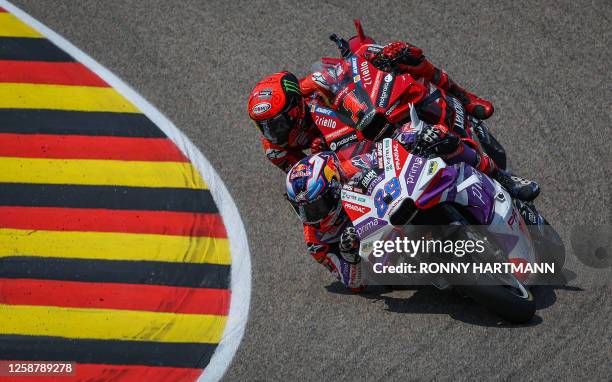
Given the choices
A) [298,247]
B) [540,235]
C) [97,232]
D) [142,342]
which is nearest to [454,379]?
[540,235]

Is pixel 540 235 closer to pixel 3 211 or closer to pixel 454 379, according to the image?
pixel 454 379

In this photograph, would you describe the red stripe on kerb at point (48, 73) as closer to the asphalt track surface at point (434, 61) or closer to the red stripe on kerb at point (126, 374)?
the asphalt track surface at point (434, 61)

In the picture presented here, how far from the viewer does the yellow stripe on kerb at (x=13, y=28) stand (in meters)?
12.5

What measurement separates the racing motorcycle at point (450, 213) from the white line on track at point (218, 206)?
194 centimetres

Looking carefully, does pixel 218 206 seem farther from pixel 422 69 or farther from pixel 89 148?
pixel 422 69

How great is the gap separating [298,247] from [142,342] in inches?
80.2

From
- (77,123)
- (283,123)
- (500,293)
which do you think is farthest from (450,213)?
(77,123)

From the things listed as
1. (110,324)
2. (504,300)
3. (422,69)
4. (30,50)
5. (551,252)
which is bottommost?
(551,252)

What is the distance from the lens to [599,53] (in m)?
11.1

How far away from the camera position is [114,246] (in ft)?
33.6

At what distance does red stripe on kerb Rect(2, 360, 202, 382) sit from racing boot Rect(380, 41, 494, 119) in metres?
3.88

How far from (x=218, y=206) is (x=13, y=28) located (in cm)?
452

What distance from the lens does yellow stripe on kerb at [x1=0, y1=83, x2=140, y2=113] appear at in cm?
1165

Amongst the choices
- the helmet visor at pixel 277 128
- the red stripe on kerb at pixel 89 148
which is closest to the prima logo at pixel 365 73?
the helmet visor at pixel 277 128
